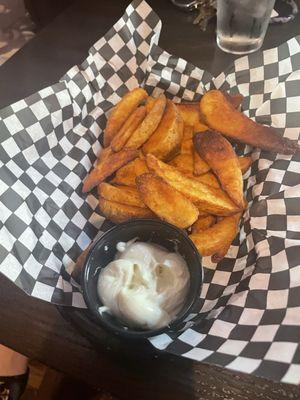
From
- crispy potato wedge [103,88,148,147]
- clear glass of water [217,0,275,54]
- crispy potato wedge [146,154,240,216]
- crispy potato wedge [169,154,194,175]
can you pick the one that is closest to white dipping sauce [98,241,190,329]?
crispy potato wedge [146,154,240,216]

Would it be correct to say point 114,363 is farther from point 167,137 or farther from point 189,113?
point 189,113

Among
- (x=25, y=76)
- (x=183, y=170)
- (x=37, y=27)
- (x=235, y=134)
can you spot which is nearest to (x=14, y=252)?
(x=183, y=170)

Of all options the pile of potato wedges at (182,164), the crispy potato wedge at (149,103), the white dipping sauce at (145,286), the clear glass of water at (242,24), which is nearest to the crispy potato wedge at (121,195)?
the pile of potato wedges at (182,164)

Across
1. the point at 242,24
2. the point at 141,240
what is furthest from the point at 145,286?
the point at 242,24

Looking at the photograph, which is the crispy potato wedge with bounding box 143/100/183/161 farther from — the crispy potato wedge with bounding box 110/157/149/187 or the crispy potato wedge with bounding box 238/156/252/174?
the crispy potato wedge with bounding box 238/156/252/174

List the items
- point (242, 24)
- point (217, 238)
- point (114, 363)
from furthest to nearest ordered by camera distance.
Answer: point (242, 24)
point (217, 238)
point (114, 363)

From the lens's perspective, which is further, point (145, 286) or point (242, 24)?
point (242, 24)
